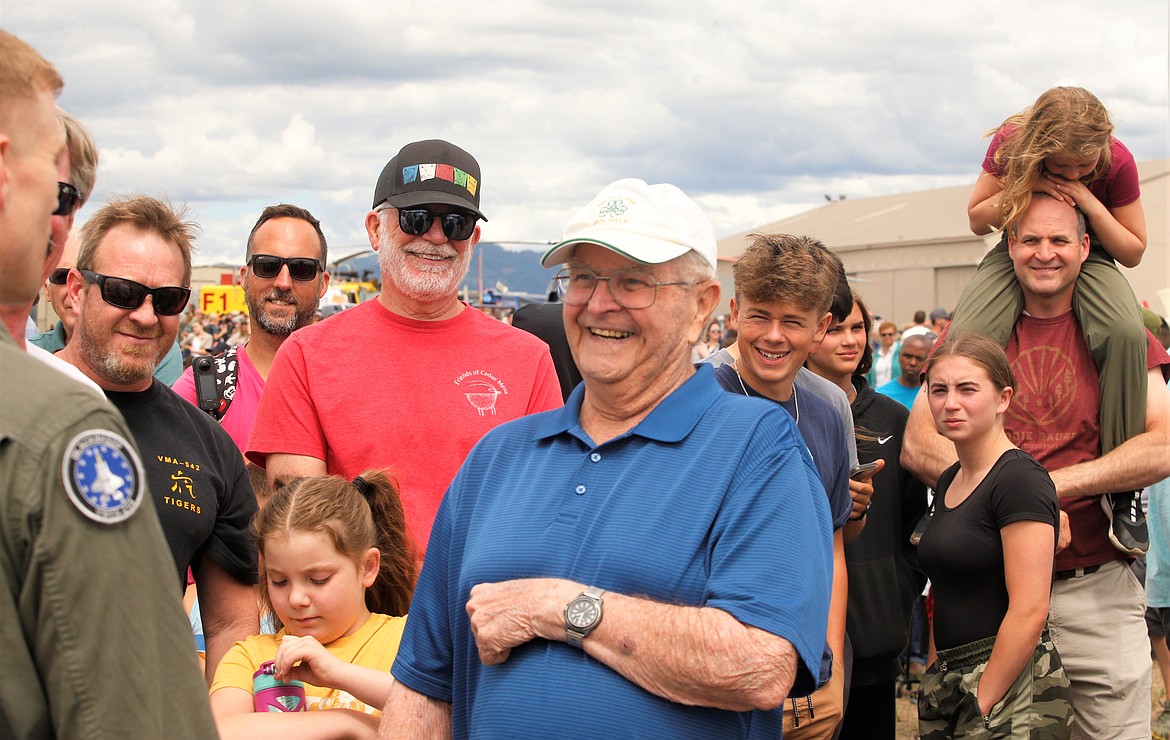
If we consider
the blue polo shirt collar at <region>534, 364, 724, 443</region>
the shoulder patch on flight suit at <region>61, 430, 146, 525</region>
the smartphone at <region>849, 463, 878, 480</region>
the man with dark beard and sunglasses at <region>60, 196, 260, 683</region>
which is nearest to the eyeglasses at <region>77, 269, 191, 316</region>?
the man with dark beard and sunglasses at <region>60, 196, 260, 683</region>

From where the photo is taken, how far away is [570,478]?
230 cm

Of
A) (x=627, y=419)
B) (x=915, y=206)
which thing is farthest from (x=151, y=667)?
(x=915, y=206)

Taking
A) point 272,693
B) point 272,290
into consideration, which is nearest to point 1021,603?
point 272,693

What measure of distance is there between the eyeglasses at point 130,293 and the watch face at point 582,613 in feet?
5.73

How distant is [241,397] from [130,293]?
4.07 ft

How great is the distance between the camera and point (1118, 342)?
12.6ft

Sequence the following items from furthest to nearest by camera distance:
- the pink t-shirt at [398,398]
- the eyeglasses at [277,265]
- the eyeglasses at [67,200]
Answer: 1. the eyeglasses at [277,265]
2. the pink t-shirt at [398,398]
3. the eyeglasses at [67,200]

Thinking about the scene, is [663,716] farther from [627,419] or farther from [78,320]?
[78,320]

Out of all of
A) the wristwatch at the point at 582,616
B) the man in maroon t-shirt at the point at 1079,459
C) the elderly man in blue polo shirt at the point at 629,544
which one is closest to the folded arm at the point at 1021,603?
the man in maroon t-shirt at the point at 1079,459

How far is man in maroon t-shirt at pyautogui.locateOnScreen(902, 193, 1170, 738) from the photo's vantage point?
3852 mm

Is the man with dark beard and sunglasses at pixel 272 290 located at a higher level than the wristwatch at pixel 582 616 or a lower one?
higher

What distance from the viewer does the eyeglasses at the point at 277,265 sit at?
15.5ft

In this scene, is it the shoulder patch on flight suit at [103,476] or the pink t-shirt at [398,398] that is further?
the pink t-shirt at [398,398]

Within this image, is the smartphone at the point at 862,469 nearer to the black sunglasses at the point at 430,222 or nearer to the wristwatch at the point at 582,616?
the black sunglasses at the point at 430,222
